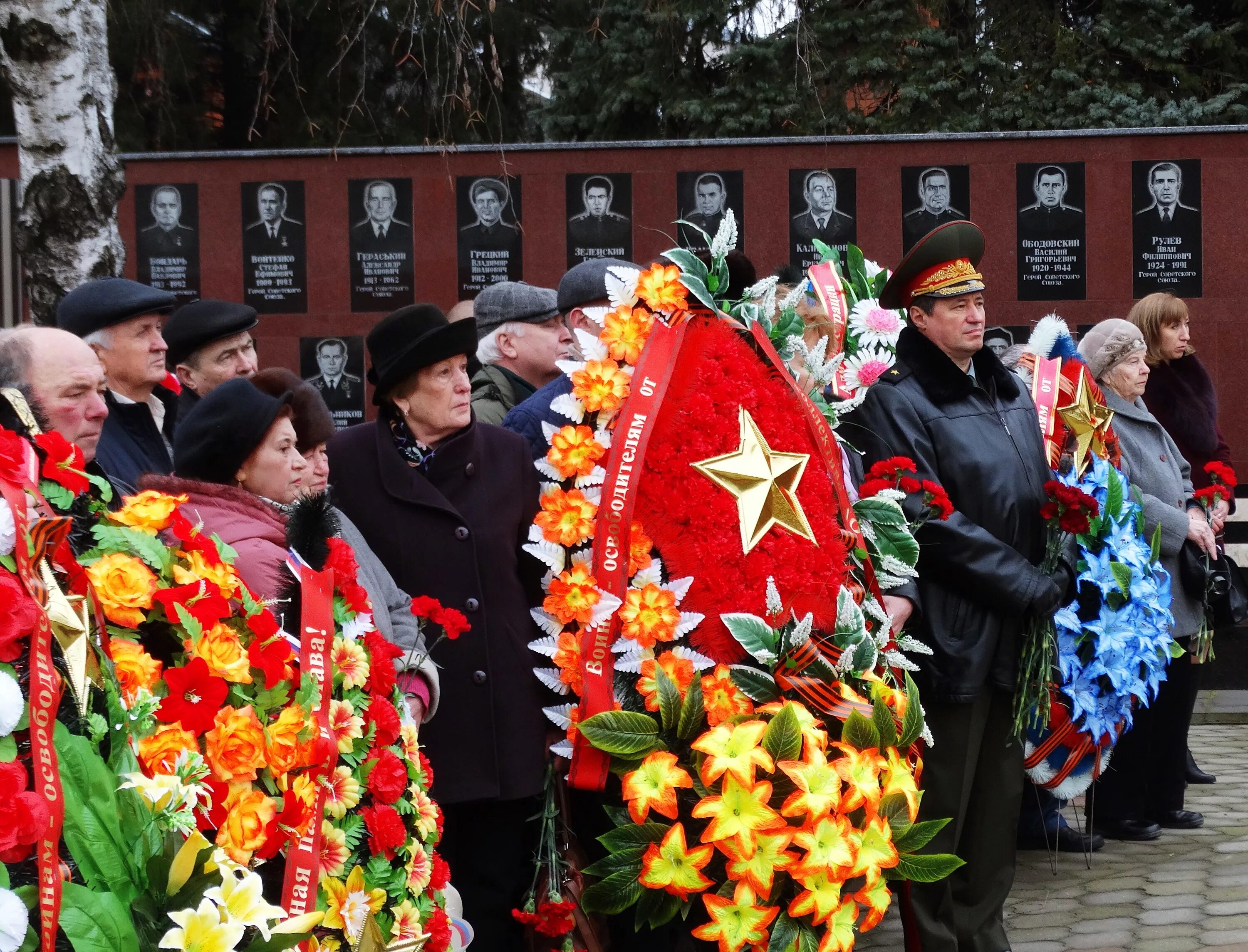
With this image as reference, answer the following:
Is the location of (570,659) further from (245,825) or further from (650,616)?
(245,825)

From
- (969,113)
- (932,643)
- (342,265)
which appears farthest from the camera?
(969,113)

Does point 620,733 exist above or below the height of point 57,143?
below

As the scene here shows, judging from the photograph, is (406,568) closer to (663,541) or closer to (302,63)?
(663,541)

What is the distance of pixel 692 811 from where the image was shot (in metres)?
3.42

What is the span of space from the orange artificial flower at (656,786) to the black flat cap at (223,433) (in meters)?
1.10

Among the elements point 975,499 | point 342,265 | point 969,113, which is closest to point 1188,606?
point 975,499

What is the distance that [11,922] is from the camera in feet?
6.20

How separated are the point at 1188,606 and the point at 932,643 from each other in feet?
7.98

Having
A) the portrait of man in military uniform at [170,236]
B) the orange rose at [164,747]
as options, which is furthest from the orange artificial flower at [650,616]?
the portrait of man in military uniform at [170,236]

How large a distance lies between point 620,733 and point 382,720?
619mm

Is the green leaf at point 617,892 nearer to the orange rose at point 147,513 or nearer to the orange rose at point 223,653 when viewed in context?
the orange rose at point 223,653

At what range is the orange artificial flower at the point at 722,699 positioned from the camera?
3.48 metres

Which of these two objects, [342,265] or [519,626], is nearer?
[519,626]

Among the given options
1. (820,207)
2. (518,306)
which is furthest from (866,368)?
(820,207)
